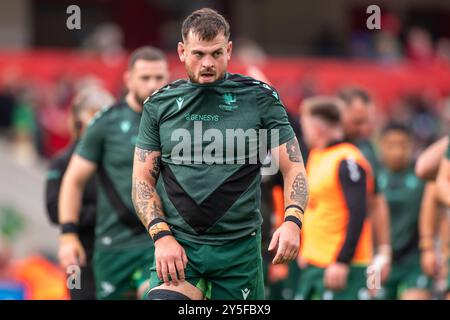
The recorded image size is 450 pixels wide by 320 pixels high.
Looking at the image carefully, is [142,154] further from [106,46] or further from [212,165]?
[106,46]

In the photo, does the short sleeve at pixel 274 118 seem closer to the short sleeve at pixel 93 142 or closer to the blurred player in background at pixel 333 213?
the short sleeve at pixel 93 142

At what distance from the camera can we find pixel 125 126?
9.20 meters

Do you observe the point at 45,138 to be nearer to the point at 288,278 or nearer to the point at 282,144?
the point at 288,278

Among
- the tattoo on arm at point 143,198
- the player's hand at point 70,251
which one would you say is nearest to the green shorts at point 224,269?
the tattoo on arm at point 143,198

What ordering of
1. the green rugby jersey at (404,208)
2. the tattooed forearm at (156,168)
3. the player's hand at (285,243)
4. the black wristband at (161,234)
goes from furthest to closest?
the green rugby jersey at (404,208), the tattooed forearm at (156,168), the black wristband at (161,234), the player's hand at (285,243)

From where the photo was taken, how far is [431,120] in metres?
26.2

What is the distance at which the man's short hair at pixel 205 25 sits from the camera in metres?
6.68

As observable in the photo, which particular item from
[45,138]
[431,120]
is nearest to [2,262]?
[45,138]

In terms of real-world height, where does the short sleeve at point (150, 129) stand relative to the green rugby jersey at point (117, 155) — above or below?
above

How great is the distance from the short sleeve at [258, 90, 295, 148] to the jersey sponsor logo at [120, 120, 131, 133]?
248 centimetres

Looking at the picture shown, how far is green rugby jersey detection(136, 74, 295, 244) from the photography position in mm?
6832

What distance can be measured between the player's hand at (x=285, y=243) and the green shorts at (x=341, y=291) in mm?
3264

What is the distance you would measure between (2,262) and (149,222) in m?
8.20

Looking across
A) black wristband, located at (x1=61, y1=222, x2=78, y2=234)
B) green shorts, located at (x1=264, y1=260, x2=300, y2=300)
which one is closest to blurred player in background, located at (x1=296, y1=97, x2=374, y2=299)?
green shorts, located at (x1=264, y1=260, x2=300, y2=300)
